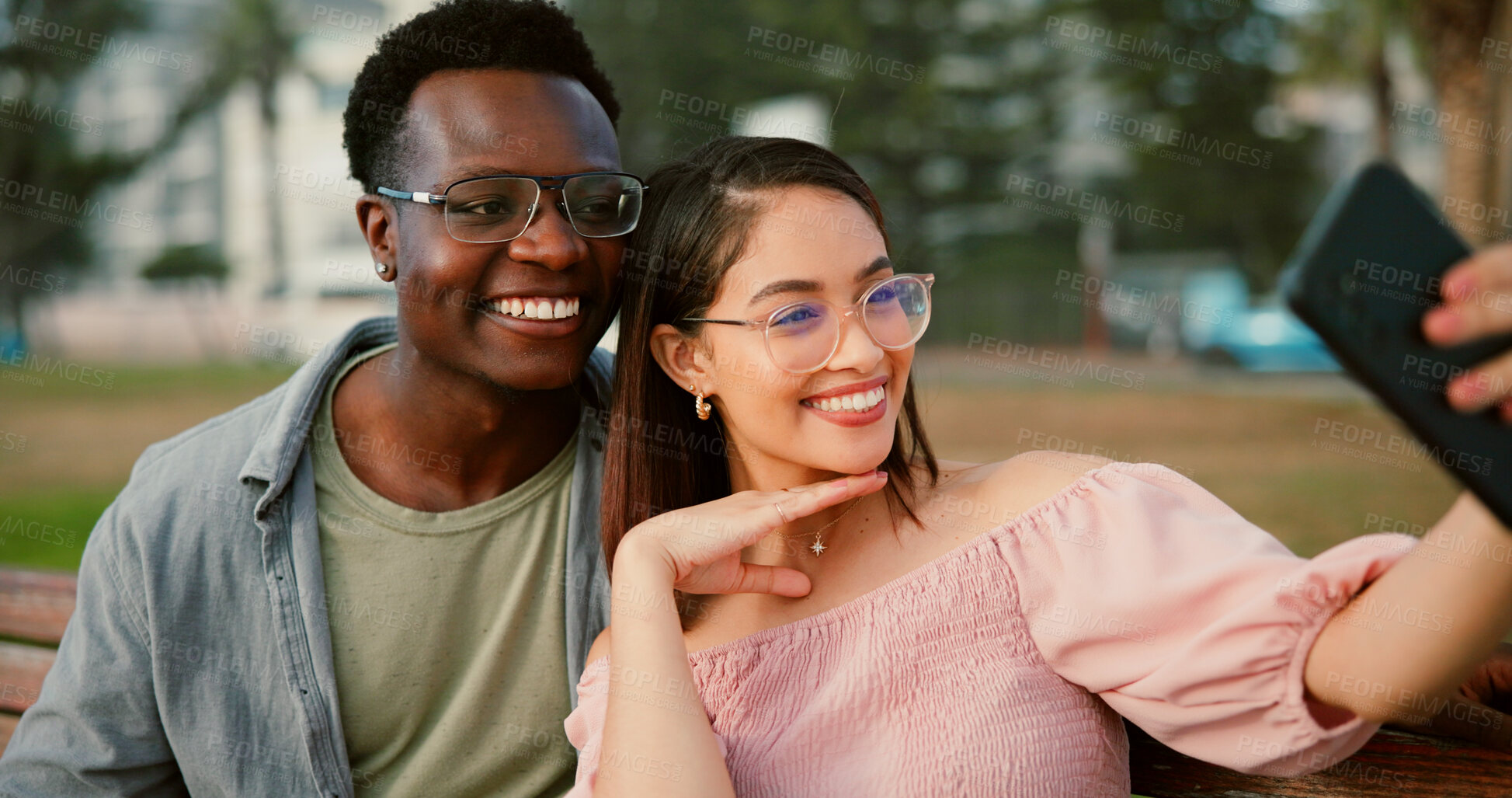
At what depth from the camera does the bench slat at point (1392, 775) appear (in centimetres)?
220

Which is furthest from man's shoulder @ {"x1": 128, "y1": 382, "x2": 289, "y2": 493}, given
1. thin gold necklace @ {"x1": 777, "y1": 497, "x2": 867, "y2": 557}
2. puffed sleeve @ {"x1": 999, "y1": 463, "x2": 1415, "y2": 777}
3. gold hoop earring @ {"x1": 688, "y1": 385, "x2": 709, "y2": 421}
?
puffed sleeve @ {"x1": 999, "y1": 463, "x2": 1415, "y2": 777}

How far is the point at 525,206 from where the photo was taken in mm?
2975

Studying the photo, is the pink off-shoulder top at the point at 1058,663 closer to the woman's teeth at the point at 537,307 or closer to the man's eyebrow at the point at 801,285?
the man's eyebrow at the point at 801,285

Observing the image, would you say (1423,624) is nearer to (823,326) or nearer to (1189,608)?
(1189,608)

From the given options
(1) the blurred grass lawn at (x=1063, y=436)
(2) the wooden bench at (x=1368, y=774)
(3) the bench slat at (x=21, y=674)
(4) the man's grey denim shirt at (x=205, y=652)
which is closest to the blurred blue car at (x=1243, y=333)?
(1) the blurred grass lawn at (x=1063, y=436)

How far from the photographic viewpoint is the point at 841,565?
262 cm

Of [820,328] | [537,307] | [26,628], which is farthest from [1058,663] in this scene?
→ [26,628]

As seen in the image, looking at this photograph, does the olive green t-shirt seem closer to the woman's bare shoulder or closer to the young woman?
the young woman

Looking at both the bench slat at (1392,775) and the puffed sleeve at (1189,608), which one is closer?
the puffed sleeve at (1189,608)

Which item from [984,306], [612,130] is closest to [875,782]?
[612,130]

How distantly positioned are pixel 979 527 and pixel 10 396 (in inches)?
774

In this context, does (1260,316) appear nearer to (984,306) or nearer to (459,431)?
(984,306)

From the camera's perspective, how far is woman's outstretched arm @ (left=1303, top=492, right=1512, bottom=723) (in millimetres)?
1589

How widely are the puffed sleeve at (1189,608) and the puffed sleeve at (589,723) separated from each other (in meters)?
0.74
